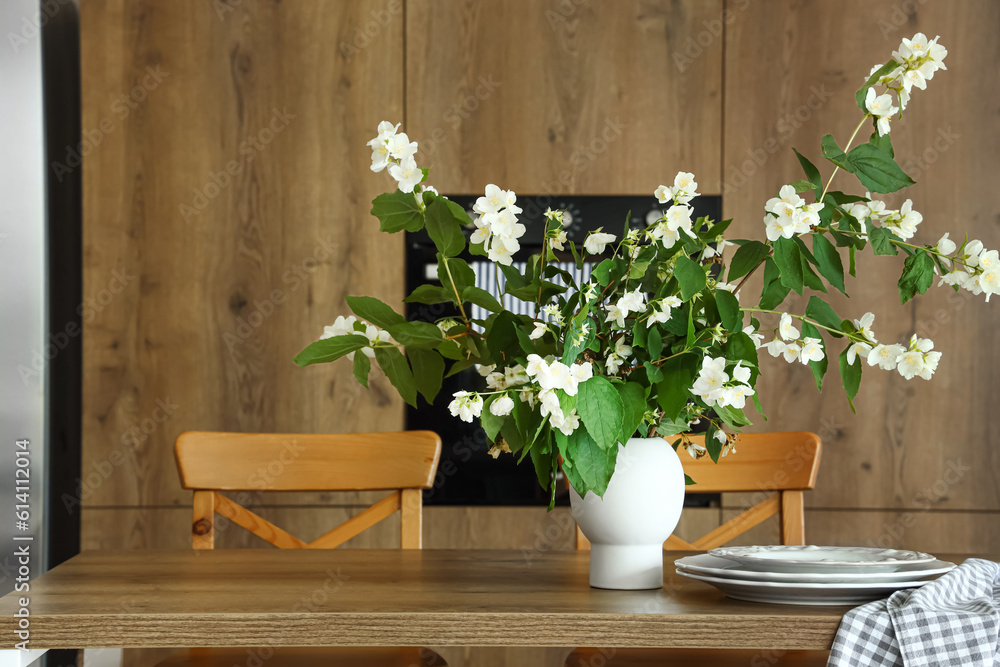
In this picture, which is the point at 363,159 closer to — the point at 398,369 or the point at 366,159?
the point at 366,159

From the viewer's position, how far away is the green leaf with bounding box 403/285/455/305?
832 millimetres

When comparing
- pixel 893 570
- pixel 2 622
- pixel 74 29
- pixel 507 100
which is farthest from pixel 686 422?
pixel 74 29

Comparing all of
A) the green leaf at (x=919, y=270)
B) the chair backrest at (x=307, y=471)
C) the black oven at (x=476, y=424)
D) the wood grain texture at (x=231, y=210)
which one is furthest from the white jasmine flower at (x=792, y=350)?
the wood grain texture at (x=231, y=210)

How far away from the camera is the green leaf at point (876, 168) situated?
28.9 inches

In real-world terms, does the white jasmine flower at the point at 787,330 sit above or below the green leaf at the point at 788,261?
below

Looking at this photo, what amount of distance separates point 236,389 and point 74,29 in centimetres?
112

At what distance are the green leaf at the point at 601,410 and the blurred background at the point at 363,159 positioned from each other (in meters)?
1.45

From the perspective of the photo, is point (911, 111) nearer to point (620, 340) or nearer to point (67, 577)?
point (620, 340)

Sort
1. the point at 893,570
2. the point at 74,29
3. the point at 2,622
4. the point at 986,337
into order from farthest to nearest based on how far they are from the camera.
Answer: the point at 74,29
the point at 986,337
the point at 893,570
the point at 2,622

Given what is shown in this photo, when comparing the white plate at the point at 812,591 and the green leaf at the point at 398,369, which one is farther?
the green leaf at the point at 398,369

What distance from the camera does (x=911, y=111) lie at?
2154mm
